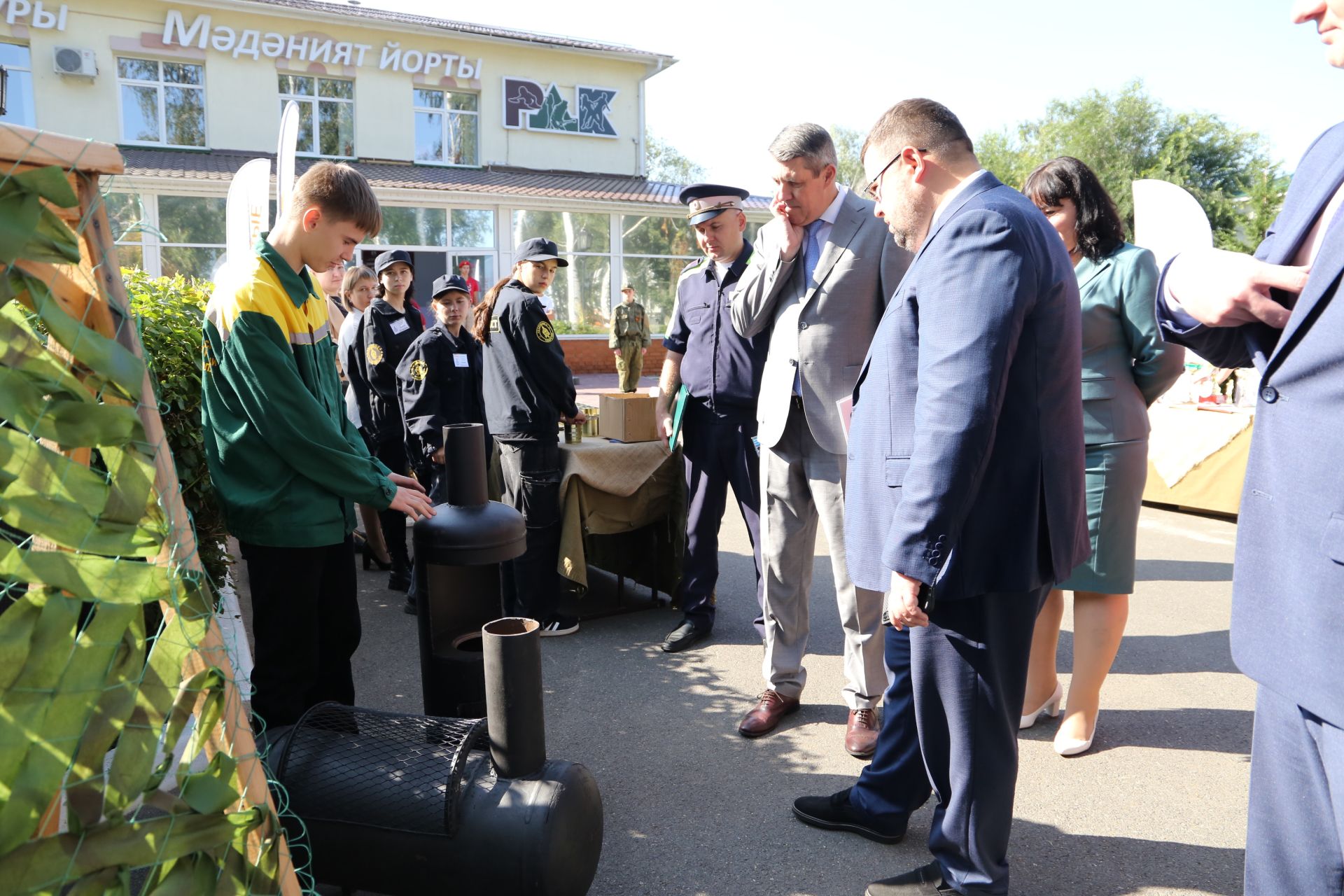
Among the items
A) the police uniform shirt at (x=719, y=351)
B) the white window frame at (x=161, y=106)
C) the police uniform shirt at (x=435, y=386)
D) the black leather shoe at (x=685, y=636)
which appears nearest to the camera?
A: the police uniform shirt at (x=719, y=351)

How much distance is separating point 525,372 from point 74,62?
18569 mm

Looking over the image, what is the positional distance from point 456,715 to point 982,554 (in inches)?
69.1

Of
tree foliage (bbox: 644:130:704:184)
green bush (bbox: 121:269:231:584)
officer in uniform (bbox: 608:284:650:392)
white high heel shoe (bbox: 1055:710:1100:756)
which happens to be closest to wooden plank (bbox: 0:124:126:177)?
green bush (bbox: 121:269:231:584)

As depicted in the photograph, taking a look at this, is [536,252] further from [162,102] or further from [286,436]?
[162,102]

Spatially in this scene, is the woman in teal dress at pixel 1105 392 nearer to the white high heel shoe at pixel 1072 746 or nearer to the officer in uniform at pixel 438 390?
the white high heel shoe at pixel 1072 746

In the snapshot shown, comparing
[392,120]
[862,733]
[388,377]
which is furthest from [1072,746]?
[392,120]

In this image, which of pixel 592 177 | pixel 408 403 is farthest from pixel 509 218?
pixel 408 403

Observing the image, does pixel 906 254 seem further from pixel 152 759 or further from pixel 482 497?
pixel 152 759

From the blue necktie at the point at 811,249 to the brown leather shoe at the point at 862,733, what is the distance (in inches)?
64.6

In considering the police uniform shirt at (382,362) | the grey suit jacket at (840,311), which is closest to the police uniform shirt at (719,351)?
the grey suit jacket at (840,311)

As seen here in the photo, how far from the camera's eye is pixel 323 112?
20.9 metres

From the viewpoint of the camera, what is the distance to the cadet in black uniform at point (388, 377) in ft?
18.5

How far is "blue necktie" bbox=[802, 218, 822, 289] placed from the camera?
11.9ft

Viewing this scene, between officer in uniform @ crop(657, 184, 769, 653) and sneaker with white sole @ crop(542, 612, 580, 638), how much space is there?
53 centimetres
